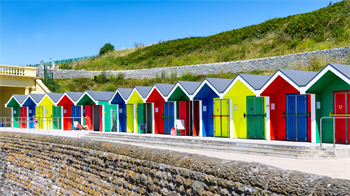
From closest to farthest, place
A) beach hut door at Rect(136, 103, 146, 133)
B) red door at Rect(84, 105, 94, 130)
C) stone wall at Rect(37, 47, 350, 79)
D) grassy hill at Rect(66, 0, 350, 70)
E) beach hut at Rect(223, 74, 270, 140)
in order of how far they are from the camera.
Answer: beach hut at Rect(223, 74, 270, 140), beach hut door at Rect(136, 103, 146, 133), red door at Rect(84, 105, 94, 130), stone wall at Rect(37, 47, 350, 79), grassy hill at Rect(66, 0, 350, 70)

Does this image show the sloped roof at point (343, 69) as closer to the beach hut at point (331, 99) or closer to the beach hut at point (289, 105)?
the beach hut at point (331, 99)

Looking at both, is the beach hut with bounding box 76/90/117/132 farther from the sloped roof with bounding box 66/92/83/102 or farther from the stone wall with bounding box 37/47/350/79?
the stone wall with bounding box 37/47/350/79

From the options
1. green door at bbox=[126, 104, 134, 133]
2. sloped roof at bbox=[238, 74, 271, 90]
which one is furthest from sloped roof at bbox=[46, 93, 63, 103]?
sloped roof at bbox=[238, 74, 271, 90]

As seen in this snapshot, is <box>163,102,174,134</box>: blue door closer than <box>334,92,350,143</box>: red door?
No

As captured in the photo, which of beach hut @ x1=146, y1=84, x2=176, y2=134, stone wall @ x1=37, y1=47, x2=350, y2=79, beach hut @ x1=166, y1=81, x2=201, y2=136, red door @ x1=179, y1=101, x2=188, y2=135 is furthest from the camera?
stone wall @ x1=37, y1=47, x2=350, y2=79

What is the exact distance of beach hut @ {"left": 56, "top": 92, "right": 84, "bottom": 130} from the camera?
1040 inches

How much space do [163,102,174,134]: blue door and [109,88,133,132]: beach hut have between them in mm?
3589

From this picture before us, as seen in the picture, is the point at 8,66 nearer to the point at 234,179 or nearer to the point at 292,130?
the point at 292,130

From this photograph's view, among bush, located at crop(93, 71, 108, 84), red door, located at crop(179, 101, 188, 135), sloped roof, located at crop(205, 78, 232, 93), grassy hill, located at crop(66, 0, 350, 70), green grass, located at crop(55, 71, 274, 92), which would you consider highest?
grassy hill, located at crop(66, 0, 350, 70)

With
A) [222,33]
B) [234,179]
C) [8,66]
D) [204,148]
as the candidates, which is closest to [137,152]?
[234,179]

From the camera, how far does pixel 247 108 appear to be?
17.4 metres

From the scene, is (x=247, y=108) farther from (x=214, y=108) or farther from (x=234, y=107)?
(x=214, y=108)

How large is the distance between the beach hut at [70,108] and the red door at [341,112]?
1775 centimetres

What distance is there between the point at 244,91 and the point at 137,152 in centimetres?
989
